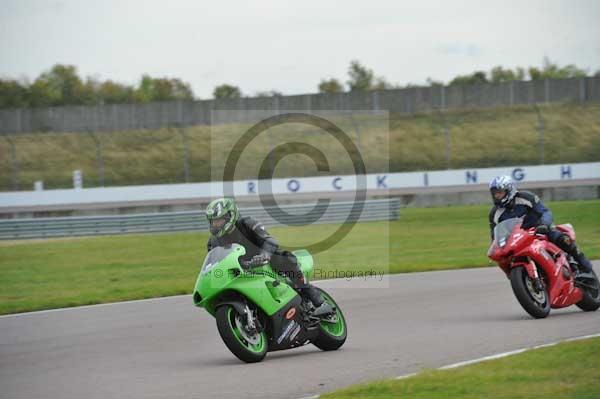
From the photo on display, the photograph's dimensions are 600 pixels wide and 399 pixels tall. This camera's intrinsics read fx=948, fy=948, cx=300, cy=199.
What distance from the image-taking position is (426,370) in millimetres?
7570

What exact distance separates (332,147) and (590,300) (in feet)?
103

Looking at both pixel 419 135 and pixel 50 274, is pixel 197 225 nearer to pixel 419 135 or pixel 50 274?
pixel 50 274

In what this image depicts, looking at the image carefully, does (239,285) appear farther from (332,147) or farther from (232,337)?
(332,147)

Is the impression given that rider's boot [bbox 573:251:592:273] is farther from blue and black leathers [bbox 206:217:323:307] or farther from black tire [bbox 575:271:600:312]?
blue and black leathers [bbox 206:217:323:307]

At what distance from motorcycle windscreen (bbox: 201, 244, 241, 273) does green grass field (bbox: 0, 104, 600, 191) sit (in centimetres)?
2839

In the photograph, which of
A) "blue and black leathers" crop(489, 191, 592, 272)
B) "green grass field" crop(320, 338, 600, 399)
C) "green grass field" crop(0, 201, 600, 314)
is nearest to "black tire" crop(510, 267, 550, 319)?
"blue and black leathers" crop(489, 191, 592, 272)

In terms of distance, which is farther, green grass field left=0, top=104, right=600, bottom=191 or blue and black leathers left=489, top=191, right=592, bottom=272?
green grass field left=0, top=104, right=600, bottom=191

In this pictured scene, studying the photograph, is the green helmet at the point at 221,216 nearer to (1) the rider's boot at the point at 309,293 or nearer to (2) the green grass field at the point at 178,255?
(1) the rider's boot at the point at 309,293

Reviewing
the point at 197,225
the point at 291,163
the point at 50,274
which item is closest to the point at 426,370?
the point at 50,274

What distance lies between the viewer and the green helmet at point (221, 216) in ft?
27.8

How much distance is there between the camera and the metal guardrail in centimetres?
2592

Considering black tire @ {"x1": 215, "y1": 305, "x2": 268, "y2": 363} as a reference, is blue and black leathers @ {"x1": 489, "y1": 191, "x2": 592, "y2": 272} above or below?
above

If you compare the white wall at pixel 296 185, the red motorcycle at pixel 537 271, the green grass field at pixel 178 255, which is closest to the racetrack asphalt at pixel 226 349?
the red motorcycle at pixel 537 271

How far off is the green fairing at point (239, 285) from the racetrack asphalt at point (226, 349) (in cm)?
56
